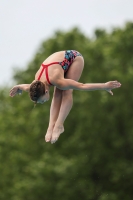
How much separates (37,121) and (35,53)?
8334 mm

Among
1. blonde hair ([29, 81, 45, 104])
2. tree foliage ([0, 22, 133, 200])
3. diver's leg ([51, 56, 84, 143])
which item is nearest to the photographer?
blonde hair ([29, 81, 45, 104])

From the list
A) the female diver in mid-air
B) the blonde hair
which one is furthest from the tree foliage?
the blonde hair

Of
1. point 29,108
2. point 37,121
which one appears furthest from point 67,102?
point 29,108

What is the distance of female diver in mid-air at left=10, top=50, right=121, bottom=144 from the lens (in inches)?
505

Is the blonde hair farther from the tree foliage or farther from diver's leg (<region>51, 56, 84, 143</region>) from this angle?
the tree foliage

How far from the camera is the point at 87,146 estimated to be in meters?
31.4

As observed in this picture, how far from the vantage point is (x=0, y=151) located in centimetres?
3506

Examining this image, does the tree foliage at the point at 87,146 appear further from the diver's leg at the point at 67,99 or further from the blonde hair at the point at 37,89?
the blonde hair at the point at 37,89

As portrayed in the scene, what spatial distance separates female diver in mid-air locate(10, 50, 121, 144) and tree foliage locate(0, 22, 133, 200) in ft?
49.0

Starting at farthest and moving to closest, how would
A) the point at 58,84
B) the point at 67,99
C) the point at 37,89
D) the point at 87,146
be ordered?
the point at 87,146 → the point at 67,99 → the point at 58,84 → the point at 37,89

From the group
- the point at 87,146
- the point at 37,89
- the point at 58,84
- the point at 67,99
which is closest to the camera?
the point at 37,89

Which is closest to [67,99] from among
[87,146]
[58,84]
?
[58,84]

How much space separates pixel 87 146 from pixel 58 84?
1867 cm

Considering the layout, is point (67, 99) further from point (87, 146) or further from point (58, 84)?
point (87, 146)
